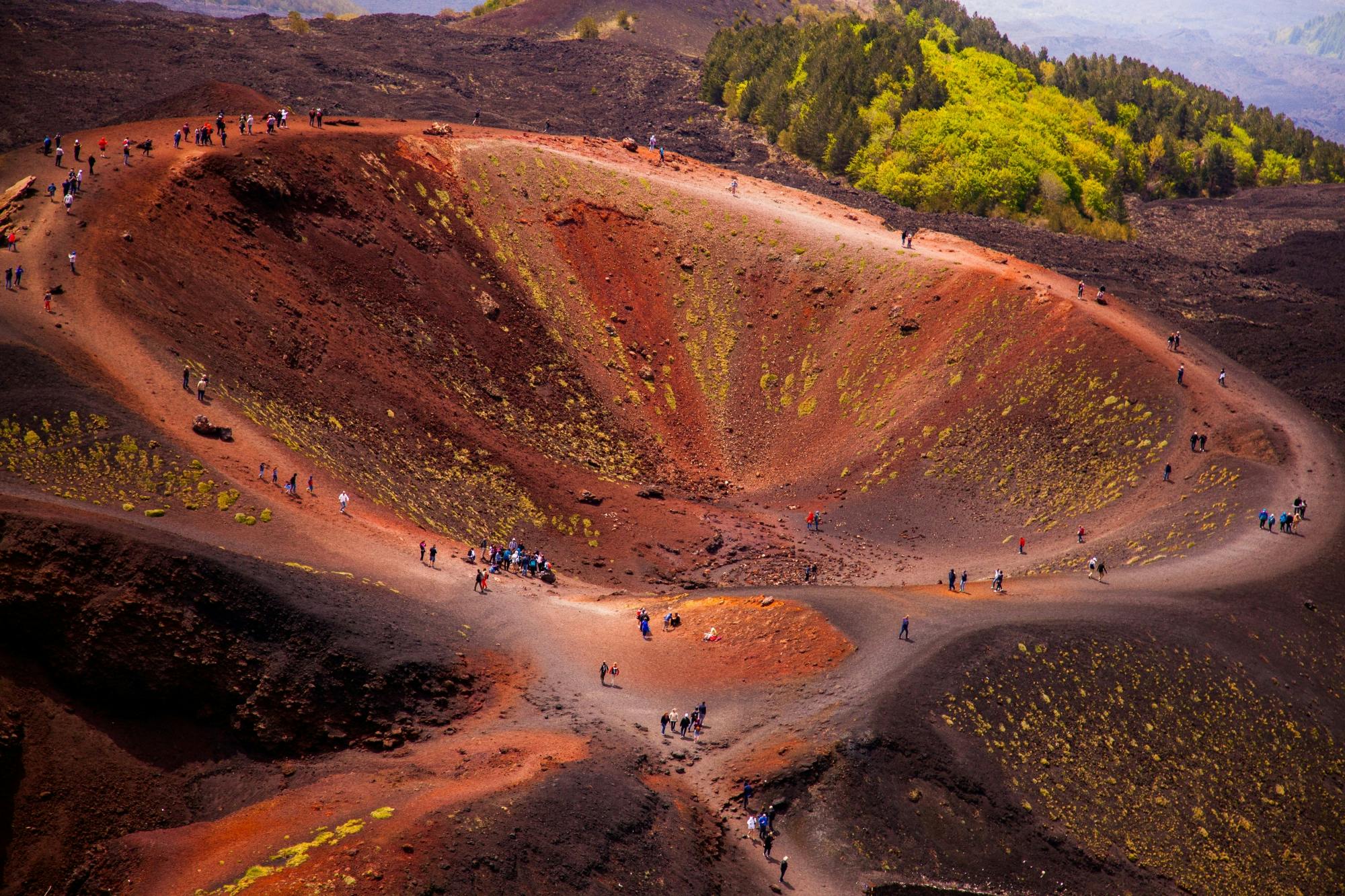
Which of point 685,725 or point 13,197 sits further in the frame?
point 13,197

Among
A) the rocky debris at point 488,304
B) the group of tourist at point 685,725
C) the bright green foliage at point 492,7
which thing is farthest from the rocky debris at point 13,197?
the bright green foliage at point 492,7

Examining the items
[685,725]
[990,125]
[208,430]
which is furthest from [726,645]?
[990,125]

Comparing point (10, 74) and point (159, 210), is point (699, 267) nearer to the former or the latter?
point (159, 210)

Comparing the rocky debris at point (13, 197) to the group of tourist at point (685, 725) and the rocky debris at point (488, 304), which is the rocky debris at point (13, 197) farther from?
the group of tourist at point (685, 725)

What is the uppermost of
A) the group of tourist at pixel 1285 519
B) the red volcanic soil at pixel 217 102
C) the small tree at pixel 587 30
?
the small tree at pixel 587 30

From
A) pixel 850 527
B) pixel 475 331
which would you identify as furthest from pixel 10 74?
pixel 850 527

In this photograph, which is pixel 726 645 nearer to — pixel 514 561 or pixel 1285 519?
pixel 514 561

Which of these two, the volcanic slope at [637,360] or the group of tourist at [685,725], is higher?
the volcanic slope at [637,360]

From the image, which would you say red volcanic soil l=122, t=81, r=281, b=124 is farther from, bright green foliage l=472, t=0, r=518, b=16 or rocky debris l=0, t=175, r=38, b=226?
bright green foliage l=472, t=0, r=518, b=16
